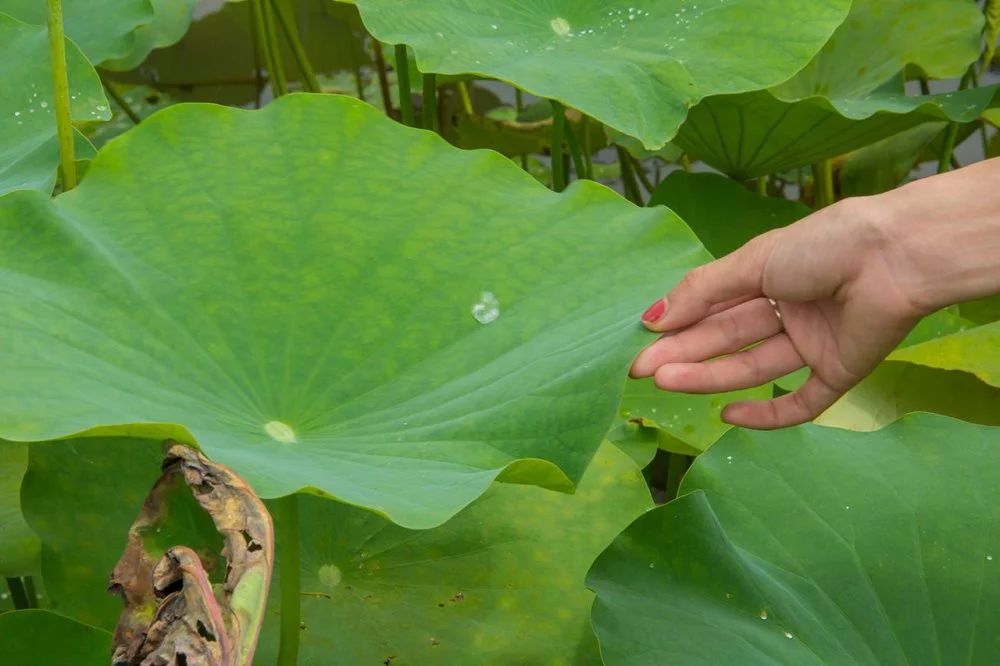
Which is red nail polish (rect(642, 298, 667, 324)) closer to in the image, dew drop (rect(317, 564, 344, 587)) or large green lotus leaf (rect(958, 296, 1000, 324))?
dew drop (rect(317, 564, 344, 587))

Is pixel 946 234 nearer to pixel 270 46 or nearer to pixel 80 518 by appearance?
pixel 80 518

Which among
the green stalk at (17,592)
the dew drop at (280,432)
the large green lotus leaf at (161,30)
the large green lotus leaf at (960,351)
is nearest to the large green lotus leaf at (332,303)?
the dew drop at (280,432)

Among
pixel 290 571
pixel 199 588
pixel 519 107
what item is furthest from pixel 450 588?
pixel 519 107

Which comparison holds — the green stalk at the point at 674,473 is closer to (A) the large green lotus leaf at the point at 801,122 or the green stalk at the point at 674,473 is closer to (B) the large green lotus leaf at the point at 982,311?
(A) the large green lotus leaf at the point at 801,122

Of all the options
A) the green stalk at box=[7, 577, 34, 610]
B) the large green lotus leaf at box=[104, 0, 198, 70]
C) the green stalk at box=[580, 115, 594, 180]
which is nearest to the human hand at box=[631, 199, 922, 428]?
the green stalk at box=[7, 577, 34, 610]

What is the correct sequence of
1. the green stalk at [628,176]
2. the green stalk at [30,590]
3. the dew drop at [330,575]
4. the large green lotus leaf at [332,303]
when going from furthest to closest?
1. the green stalk at [628,176]
2. the green stalk at [30,590]
3. the dew drop at [330,575]
4. the large green lotus leaf at [332,303]

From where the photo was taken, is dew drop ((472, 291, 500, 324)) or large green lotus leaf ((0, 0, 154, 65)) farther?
large green lotus leaf ((0, 0, 154, 65))

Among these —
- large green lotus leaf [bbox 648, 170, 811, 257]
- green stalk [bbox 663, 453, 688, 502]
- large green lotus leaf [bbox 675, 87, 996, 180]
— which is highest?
large green lotus leaf [bbox 675, 87, 996, 180]
